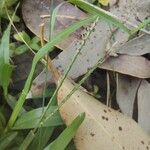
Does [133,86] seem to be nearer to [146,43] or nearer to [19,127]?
[146,43]

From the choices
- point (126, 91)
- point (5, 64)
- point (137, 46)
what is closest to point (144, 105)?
point (126, 91)

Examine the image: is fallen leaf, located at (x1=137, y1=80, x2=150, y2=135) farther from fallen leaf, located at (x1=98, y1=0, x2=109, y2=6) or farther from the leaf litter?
fallen leaf, located at (x1=98, y1=0, x2=109, y2=6)

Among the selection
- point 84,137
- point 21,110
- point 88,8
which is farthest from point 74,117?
point 88,8

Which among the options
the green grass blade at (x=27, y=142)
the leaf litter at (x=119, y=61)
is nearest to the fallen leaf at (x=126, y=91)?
the leaf litter at (x=119, y=61)

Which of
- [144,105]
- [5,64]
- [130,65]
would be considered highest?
[5,64]

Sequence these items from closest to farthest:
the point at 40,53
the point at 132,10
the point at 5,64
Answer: the point at 40,53 < the point at 5,64 < the point at 132,10

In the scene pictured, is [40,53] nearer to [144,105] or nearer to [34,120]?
[34,120]
